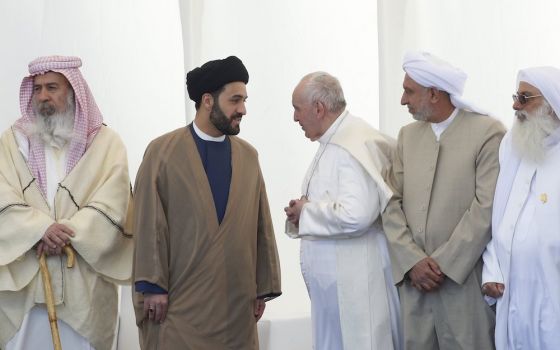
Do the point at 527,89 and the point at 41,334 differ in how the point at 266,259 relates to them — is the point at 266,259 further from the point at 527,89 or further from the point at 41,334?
the point at 527,89

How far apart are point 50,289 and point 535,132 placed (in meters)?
2.48

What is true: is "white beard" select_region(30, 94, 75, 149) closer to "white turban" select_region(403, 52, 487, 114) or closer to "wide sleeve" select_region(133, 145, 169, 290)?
"wide sleeve" select_region(133, 145, 169, 290)

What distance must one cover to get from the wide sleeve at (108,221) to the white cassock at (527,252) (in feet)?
6.10

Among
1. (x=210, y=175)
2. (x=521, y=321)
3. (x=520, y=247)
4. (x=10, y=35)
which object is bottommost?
(x=521, y=321)

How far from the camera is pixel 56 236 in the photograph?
519 cm

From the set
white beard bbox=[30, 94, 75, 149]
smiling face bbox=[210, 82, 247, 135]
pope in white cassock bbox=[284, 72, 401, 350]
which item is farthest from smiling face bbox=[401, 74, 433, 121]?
white beard bbox=[30, 94, 75, 149]

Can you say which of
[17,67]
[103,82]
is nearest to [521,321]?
[103,82]

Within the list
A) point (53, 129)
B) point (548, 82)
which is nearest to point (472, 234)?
point (548, 82)

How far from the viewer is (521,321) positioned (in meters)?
4.80

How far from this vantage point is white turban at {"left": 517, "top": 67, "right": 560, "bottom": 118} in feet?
15.9

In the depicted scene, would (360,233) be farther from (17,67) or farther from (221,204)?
(17,67)

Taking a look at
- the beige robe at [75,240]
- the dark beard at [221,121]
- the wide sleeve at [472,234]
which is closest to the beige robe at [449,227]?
the wide sleeve at [472,234]

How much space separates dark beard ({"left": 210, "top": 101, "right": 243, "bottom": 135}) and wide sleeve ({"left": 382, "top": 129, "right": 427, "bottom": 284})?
0.86m

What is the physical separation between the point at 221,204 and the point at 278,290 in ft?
1.79
